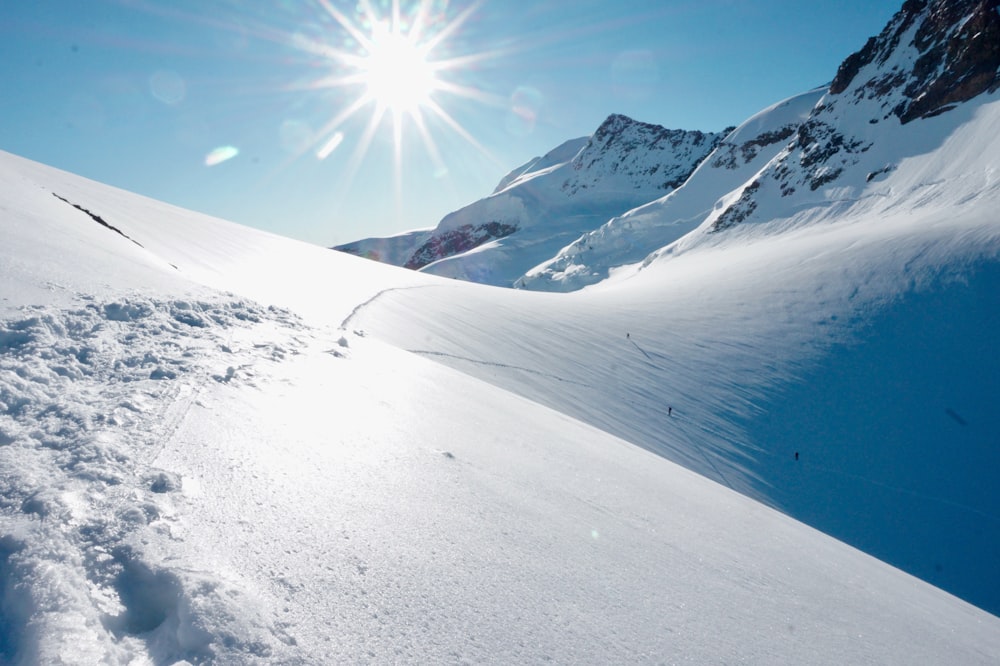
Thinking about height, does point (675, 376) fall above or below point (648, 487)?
above

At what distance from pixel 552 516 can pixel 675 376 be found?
1128cm

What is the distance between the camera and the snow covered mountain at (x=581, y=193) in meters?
75.0

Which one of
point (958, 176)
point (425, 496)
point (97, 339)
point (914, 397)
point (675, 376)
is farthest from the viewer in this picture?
point (958, 176)

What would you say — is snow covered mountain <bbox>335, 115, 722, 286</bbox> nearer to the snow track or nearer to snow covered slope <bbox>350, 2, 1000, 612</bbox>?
snow covered slope <bbox>350, 2, 1000, 612</bbox>

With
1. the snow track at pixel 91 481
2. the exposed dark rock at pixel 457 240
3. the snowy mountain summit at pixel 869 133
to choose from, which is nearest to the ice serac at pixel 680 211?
the snowy mountain summit at pixel 869 133

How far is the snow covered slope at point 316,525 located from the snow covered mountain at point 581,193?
206 ft

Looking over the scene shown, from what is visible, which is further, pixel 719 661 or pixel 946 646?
pixel 946 646

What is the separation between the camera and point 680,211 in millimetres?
50312

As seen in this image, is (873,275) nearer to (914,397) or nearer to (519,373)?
(914,397)

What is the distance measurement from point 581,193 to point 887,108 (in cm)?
5477

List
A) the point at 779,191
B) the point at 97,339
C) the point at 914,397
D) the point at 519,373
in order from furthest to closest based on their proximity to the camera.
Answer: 1. the point at 779,191
2. the point at 914,397
3. the point at 519,373
4. the point at 97,339

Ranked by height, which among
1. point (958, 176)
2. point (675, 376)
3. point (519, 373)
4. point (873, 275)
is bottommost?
point (519, 373)

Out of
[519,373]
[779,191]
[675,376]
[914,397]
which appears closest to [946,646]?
[519,373]

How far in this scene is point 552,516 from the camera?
2865 millimetres
